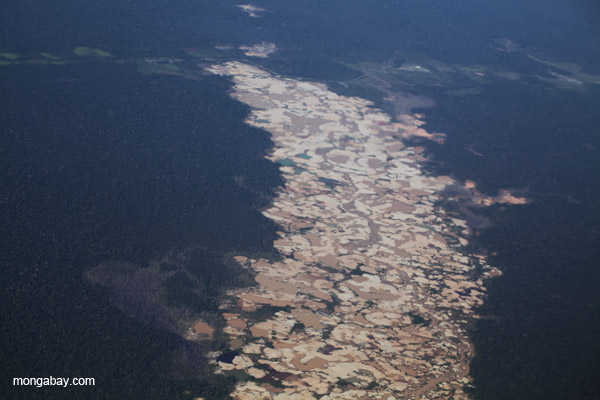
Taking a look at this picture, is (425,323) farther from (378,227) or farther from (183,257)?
(183,257)

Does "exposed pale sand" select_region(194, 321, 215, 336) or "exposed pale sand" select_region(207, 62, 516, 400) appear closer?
"exposed pale sand" select_region(207, 62, 516, 400)

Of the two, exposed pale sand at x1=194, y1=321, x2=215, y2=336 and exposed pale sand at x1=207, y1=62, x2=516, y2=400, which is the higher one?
exposed pale sand at x1=207, y1=62, x2=516, y2=400

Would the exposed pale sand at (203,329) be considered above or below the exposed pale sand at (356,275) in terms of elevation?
below


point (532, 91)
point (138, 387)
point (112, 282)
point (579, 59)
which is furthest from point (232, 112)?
point (579, 59)

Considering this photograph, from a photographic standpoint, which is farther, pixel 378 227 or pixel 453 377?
pixel 378 227

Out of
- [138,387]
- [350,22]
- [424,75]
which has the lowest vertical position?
[138,387]

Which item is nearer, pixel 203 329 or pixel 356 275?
pixel 203 329

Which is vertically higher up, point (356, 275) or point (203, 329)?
point (356, 275)

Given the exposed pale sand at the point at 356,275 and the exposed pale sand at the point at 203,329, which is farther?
the exposed pale sand at the point at 203,329
